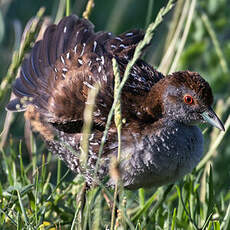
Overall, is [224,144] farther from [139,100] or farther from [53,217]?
[53,217]

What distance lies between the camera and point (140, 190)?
3.52 metres

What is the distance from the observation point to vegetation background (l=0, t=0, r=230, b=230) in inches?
115

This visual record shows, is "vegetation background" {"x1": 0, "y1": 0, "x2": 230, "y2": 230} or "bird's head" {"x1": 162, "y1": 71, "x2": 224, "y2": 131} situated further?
"bird's head" {"x1": 162, "y1": 71, "x2": 224, "y2": 131}

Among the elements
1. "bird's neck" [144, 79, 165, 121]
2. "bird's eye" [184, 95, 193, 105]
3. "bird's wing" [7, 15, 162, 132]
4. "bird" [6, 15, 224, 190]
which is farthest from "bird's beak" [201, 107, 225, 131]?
"bird's wing" [7, 15, 162, 132]

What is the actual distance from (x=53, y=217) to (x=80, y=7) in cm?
293

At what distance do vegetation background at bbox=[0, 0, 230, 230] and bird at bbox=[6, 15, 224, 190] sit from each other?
0.46 feet

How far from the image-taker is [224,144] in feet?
16.6

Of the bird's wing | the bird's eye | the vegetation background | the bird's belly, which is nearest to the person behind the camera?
the vegetation background

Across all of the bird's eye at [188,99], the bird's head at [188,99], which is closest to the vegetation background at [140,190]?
the bird's head at [188,99]

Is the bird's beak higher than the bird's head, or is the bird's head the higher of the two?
the bird's head

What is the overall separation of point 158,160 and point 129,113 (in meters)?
0.38

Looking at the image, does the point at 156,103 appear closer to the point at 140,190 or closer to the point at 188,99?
the point at 188,99

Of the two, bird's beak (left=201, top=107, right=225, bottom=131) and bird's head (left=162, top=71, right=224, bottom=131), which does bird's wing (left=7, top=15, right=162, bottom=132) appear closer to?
bird's head (left=162, top=71, right=224, bottom=131)

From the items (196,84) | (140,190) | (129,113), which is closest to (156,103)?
(129,113)
